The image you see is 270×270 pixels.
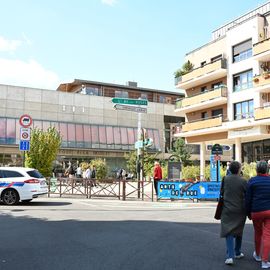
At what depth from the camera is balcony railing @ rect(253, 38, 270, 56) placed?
3145 cm

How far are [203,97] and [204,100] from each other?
1.12 ft

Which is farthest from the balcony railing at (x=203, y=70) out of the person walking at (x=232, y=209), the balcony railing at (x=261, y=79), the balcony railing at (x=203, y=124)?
the person walking at (x=232, y=209)

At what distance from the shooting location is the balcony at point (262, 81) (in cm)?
3145

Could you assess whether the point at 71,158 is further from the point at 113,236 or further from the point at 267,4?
the point at 113,236

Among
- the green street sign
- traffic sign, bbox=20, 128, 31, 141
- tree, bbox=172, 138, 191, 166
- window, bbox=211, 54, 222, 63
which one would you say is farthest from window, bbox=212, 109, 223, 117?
traffic sign, bbox=20, 128, 31, 141

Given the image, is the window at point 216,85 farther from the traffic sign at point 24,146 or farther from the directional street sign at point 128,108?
the traffic sign at point 24,146

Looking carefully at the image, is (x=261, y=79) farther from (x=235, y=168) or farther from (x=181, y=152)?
(x=235, y=168)

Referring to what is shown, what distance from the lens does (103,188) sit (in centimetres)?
2044

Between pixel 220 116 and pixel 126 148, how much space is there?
2000 centimetres

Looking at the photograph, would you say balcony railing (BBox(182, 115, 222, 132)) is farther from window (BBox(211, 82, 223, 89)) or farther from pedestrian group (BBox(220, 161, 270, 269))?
pedestrian group (BBox(220, 161, 270, 269))

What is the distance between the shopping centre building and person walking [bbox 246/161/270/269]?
43612 millimetres

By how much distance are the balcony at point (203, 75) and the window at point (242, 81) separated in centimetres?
139

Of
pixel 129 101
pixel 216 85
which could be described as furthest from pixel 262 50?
pixel 129 101

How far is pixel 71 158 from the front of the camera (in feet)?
168
